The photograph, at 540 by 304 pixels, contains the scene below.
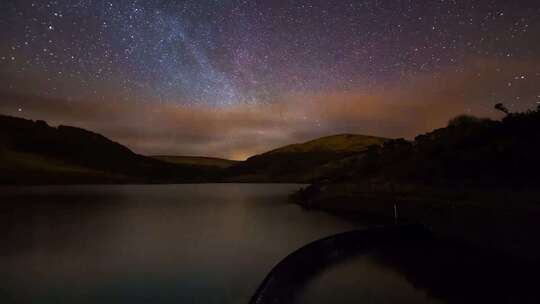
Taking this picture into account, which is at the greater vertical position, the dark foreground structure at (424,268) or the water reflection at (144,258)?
the dark foreground structure at (424,268)

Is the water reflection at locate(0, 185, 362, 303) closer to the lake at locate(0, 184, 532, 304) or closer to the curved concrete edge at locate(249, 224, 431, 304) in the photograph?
the lake at locate(0, 184, 532, 304)

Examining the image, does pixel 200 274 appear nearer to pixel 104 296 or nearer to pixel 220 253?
pixel 104 296

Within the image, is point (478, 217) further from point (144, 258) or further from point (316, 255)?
point (144, 258)

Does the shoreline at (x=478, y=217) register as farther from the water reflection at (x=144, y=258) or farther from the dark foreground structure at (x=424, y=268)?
the water reflection at (x=144, y=258)

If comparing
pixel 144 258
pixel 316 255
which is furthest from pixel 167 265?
pixel 316 255

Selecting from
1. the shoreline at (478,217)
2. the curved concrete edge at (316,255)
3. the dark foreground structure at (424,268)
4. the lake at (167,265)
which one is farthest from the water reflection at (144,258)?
the shoreline at (478,217)

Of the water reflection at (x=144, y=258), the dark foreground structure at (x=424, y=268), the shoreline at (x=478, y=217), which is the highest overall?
the shoreline at (x=478, y=217)

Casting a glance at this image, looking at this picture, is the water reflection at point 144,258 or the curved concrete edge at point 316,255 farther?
the water reflection at point 144,258

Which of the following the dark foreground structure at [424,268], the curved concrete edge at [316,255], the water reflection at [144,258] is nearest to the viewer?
the curved concrete edge at [316,255]

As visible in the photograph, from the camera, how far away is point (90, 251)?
101 ft

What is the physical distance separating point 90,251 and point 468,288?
89.0 feet

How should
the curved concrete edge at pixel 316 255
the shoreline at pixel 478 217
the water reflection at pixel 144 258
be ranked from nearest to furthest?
the curved concrete edge at pixel 316 255 → the water reflection at pixel 144 258 → the shoreline at pixel 478 217

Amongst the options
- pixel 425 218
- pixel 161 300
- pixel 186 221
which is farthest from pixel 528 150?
pixel 186 221

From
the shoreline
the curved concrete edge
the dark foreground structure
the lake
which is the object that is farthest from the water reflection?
the shoreline
